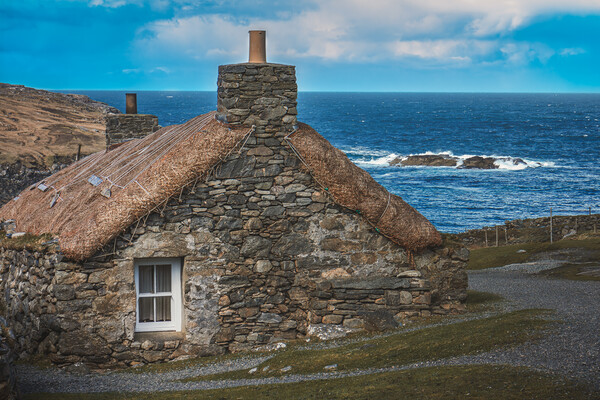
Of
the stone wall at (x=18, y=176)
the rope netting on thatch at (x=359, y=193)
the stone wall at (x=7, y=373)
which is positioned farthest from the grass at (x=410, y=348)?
the stone wall at (x=18, y=176)

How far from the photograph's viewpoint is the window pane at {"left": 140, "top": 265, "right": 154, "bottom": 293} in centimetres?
1472

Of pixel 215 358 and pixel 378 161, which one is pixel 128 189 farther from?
pixel 378 161

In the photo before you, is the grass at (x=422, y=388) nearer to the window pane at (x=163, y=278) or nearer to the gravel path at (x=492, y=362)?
the gravel path at (x=492, y=362)

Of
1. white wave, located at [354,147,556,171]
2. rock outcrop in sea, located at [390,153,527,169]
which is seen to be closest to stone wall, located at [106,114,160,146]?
white wave, located at [354,147,556,171]

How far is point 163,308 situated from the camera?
49.2 feet

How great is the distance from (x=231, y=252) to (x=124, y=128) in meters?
8.76

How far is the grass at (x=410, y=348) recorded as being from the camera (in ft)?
40.6

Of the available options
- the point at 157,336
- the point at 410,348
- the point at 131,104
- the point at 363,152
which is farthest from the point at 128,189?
the point at 363,152

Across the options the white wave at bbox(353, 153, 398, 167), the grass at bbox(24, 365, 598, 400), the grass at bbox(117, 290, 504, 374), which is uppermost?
the white wave at bbox(353, 153, 398, 167)

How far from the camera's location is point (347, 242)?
1523 centimetres

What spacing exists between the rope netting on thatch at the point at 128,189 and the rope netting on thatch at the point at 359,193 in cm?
136

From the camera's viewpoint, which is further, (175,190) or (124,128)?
(124,128)

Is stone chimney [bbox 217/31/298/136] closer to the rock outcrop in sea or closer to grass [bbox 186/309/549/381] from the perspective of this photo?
grass [bbox 186/309/549/381]

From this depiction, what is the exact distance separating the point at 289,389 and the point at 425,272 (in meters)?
5.44
